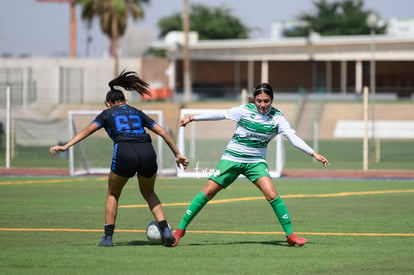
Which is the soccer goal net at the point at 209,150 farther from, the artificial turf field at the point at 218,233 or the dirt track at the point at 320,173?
the artificial turf field at the point at 218,233

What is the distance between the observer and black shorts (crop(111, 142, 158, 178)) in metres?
11.6

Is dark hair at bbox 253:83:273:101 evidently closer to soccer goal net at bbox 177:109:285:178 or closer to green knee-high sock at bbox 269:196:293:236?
green knee-high sock at bbox 269:196:293:236

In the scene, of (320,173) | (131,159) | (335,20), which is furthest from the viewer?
(335,20)

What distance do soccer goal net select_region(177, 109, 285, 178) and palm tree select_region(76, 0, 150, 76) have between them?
112 ft

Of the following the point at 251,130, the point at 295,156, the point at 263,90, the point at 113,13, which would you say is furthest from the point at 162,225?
the point at 113,13

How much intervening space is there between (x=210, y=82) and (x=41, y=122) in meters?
44.0

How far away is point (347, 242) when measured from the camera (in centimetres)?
1218

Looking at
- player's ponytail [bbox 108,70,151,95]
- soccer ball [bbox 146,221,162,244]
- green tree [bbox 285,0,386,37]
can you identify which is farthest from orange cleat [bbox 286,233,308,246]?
green tree [bbox 285,0,386,37]

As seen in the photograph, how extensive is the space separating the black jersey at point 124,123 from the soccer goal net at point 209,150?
13775 mm

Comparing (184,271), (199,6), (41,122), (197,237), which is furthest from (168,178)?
(199,6)

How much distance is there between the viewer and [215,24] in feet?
341

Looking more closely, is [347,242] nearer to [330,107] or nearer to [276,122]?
[276,122]

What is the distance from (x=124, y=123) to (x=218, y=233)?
2.44 m

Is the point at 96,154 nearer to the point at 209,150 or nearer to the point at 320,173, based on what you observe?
the point at 209,150
